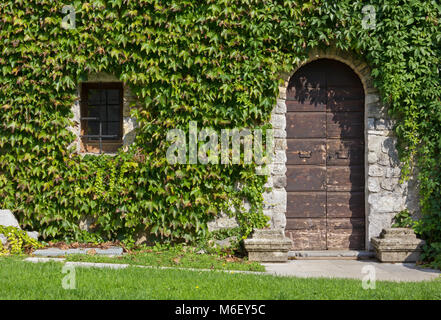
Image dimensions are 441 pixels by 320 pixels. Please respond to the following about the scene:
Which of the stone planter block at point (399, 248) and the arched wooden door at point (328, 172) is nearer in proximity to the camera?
the stone planter block at point (399, 248)

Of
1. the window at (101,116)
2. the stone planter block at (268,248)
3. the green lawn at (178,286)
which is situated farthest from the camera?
the window at (101,116)

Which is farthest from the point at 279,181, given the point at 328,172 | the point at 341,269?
the point at 341,269

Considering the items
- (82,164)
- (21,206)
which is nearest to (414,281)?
(82,164)

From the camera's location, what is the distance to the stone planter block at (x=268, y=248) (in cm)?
532

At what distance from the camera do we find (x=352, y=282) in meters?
4.05

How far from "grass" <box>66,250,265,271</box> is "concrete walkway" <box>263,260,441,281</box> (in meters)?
0.35

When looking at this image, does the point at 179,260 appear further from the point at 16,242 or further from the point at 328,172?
the point at 328,172

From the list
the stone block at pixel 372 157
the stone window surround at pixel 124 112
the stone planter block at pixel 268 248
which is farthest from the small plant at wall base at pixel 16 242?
the stone block at pixel 372 157

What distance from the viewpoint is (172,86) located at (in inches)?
224

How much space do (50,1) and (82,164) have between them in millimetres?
2260

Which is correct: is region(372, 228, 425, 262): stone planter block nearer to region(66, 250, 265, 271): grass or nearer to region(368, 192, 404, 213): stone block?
region(368, 192, 404, 213): stone block

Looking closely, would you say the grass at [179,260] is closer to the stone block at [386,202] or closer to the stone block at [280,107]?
the stone block at [386,202]

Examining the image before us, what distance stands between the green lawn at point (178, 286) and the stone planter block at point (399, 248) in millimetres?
1079
